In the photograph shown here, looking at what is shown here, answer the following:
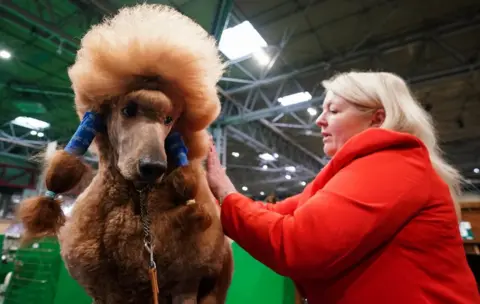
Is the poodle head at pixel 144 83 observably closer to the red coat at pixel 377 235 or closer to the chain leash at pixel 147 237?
the chain leash at pixel 147 237

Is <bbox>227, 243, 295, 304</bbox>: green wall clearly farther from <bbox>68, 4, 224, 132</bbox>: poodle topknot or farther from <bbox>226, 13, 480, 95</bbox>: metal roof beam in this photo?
<bbox>226, 13, 480, 95</bbox>: metal roof beam

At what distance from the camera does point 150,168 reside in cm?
60

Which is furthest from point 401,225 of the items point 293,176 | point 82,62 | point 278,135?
point 293,176

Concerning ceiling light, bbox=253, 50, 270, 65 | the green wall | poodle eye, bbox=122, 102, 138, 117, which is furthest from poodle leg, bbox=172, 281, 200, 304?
ceiling light, bbox=253, 50, 270, 65

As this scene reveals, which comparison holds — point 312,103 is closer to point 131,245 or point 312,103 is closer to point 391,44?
point 391,44

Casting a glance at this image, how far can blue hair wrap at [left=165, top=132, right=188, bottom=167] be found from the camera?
28.4 inches

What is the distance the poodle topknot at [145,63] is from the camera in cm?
71

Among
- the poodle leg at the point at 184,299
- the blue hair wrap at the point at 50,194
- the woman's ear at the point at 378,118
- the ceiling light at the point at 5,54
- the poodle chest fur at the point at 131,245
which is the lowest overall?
the poodle leg at the point at 184,299

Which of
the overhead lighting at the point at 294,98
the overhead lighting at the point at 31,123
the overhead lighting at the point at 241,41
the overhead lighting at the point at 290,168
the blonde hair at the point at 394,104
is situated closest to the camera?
the blonde hair at the point at 394,104

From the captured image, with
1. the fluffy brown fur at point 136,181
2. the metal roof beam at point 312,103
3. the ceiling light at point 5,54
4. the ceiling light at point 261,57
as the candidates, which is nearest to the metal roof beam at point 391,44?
the ceiling light at point 261,57

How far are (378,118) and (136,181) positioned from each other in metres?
0.56

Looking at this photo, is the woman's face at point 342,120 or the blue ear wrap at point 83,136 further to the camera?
the woman's face at point 342,120

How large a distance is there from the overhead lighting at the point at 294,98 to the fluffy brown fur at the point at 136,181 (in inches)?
142

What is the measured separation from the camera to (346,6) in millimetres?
3057
